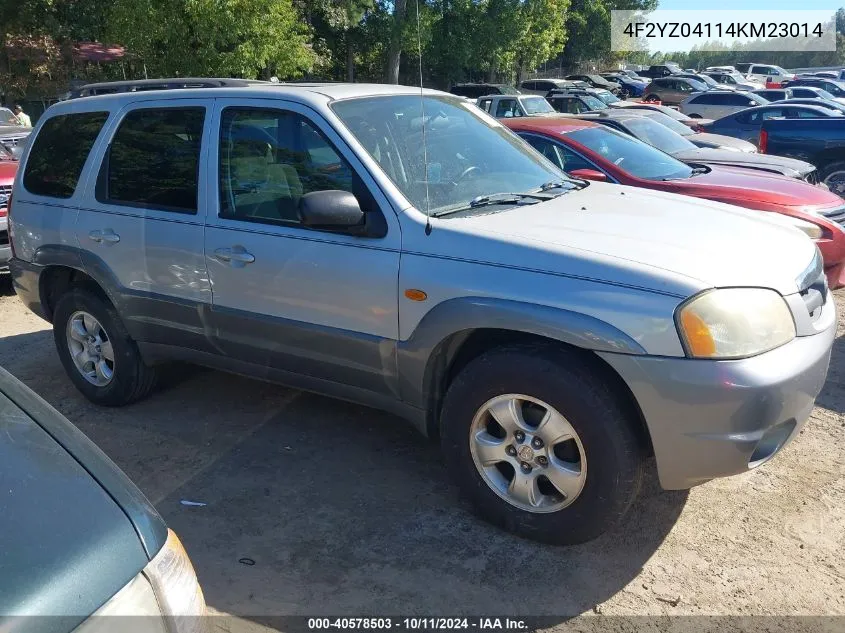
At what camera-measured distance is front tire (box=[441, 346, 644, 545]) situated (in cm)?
297

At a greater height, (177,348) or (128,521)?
(128,521)

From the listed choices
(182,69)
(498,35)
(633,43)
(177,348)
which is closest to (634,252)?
(177,348)

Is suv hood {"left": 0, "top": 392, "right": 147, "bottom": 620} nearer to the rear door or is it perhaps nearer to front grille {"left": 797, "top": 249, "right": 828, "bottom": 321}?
the rear door

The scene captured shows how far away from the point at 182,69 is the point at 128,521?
16.1 meters

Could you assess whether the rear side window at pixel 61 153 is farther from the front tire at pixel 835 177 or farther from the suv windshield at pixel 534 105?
the suv windshield at pixel 534 105

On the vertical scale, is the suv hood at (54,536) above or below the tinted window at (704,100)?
below

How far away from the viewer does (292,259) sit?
366 centimetres

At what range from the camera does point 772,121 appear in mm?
11930

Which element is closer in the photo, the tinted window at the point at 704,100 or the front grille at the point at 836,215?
the front grille at the point at 836,215

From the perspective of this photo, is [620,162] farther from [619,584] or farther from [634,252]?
[619,584]

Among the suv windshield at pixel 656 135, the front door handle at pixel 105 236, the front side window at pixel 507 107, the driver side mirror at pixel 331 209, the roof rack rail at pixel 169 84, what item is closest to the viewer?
the driver side mirror at pixel 331 209

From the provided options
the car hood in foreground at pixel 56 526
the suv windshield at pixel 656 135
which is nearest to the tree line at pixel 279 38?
the suv windshield at pixel 656 135

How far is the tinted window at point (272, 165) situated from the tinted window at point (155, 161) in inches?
8.4

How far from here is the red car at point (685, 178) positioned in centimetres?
606
